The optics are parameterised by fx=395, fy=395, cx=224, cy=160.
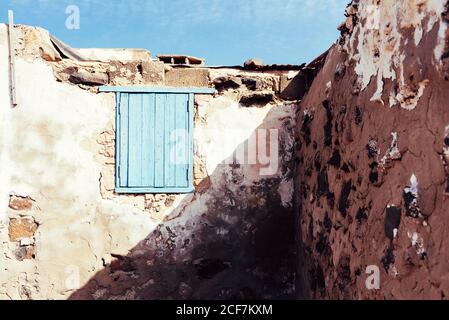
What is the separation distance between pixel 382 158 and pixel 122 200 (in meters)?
2.99

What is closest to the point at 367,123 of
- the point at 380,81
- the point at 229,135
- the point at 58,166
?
the point at 380,81

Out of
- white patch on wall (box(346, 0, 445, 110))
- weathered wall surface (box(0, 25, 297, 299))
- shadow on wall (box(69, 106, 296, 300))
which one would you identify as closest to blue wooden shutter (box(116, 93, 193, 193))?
weathered wall surface (box(0, 25, 297, 299))

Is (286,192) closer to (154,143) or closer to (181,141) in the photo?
(181,141)

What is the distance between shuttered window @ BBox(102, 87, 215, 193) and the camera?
14.9 ft

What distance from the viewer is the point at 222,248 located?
15.3 feet

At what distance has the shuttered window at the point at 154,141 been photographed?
14.9ft

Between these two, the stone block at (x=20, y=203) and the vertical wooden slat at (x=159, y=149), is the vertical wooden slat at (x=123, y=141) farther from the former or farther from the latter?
the stone block at (x=20, y=203)

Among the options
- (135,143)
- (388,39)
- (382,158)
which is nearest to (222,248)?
(135,143)

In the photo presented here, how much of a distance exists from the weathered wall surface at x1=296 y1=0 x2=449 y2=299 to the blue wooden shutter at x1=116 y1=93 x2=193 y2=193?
4.84ft

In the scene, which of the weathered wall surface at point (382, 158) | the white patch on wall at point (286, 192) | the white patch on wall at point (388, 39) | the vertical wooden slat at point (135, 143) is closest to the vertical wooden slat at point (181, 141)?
the vertical wooden slat at point (135, 143)

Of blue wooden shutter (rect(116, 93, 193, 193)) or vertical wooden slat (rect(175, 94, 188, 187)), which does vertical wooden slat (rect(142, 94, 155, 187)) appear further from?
vertical wooden slat (rect(175, 94, 188, 187))

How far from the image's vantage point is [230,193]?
4711 millimetres

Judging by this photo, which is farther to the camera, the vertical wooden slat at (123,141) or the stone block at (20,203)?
the vertical wooden slat at (123,141)

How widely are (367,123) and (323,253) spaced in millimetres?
1343
